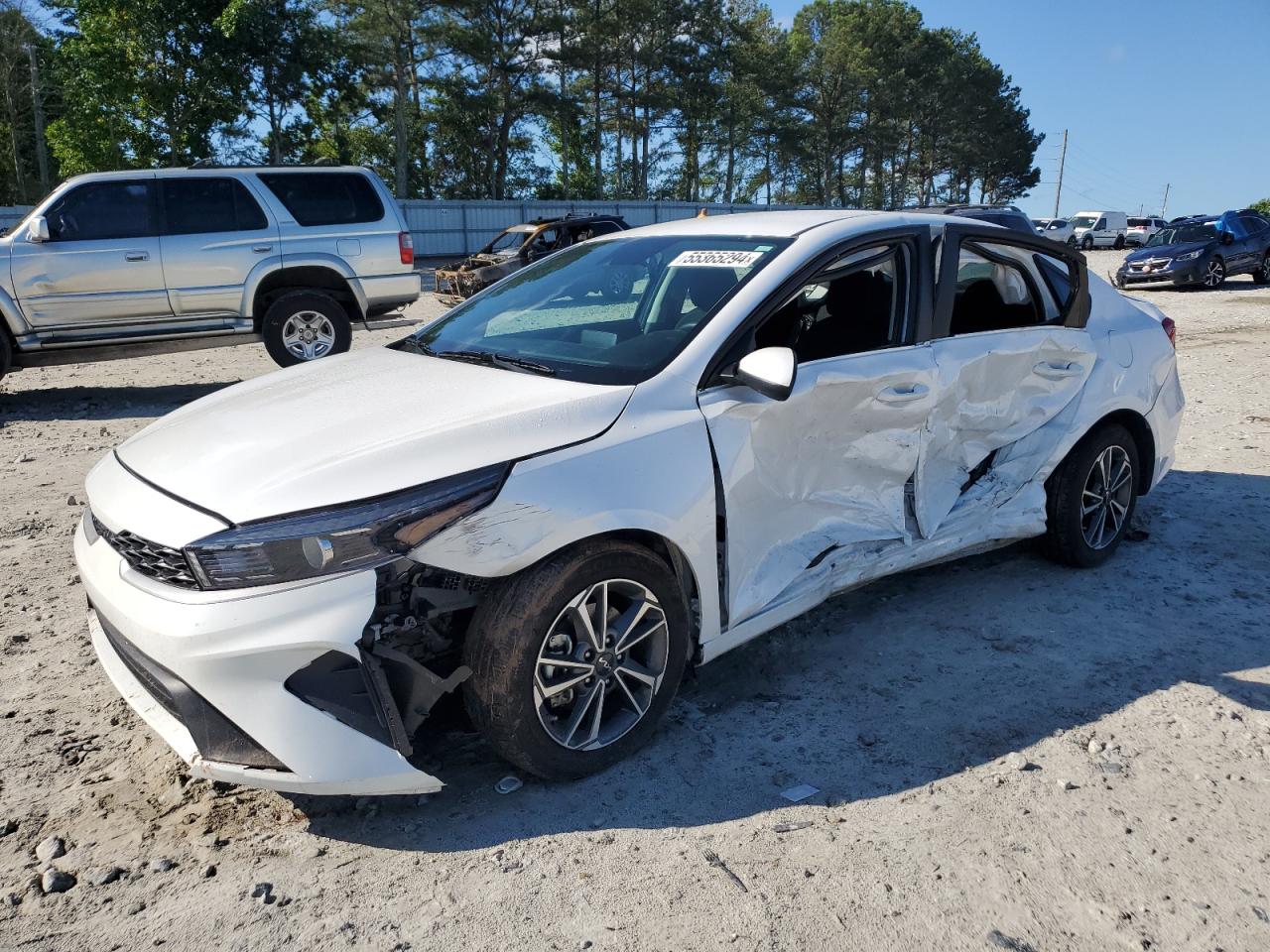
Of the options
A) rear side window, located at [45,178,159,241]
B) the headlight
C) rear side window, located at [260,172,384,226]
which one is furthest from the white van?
the headlight

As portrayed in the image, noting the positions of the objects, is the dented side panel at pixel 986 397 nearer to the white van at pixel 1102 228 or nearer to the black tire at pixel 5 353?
the black tire at pixel 5 353

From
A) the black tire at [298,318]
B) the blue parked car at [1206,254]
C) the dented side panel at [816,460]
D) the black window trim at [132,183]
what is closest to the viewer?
the dented side panel at [816,460]

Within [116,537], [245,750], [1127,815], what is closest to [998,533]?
[1127,815]

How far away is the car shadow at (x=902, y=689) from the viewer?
9.35ft

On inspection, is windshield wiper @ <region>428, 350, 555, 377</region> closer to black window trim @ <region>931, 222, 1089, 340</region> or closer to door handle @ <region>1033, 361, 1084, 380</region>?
black window trim @ <region>931, 222, 1089, 340</region>

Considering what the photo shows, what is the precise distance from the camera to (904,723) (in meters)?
3.33

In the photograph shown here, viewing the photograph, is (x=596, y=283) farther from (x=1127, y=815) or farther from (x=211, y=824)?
(x=1127, y=815)

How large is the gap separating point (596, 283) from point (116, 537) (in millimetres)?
2052

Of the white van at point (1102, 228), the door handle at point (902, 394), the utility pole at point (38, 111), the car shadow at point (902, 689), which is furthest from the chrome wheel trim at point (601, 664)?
the white van at point (1102, 228)

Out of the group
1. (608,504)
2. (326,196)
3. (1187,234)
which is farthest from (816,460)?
(1187,234)

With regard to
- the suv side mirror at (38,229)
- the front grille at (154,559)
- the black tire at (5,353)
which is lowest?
the black tire at (5,353)

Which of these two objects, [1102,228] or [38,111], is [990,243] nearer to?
[38,111]

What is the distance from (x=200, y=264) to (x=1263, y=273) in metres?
A: 23.3

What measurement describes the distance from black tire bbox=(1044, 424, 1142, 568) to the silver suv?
7456 mm
